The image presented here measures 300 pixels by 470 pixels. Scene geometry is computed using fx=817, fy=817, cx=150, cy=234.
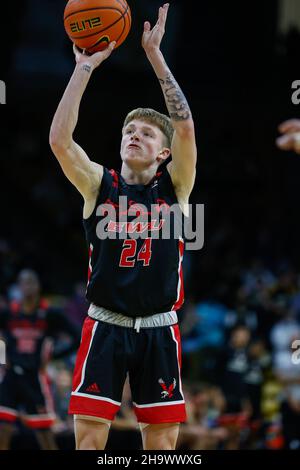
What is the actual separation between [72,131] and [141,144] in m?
0.48

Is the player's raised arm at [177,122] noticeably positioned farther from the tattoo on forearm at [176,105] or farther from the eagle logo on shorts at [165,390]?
the eagle logo on shorts at [165,390]

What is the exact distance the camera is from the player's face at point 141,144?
4.93 m

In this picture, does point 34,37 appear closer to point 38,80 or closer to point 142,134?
point 38,80

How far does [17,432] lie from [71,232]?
6552 mm

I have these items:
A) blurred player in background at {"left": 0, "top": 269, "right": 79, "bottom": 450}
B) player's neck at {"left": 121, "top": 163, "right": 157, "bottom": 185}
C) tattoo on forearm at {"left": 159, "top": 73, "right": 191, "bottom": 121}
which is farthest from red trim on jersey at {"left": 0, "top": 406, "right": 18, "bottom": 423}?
tattoo on forearm at {"left": 159, "top": 73, "right": 191, "bottom": 121}

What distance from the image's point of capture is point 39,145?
643 inches

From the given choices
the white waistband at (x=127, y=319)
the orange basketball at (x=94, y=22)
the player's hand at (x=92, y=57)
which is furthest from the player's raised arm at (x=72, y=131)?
the white waistband at (x=127, y=319)

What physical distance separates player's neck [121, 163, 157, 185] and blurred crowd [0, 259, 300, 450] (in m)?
4.24

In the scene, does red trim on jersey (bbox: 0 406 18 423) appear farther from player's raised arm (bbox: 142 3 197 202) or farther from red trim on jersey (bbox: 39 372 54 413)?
player's raised arm (bbox: 142 3 197 202)

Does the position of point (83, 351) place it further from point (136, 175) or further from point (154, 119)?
point (154, 119)

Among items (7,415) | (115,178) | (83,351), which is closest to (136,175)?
(115,178)

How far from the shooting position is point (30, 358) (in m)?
8.69

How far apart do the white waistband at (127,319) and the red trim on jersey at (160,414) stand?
18.2 inches

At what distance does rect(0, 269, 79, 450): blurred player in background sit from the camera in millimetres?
8398
